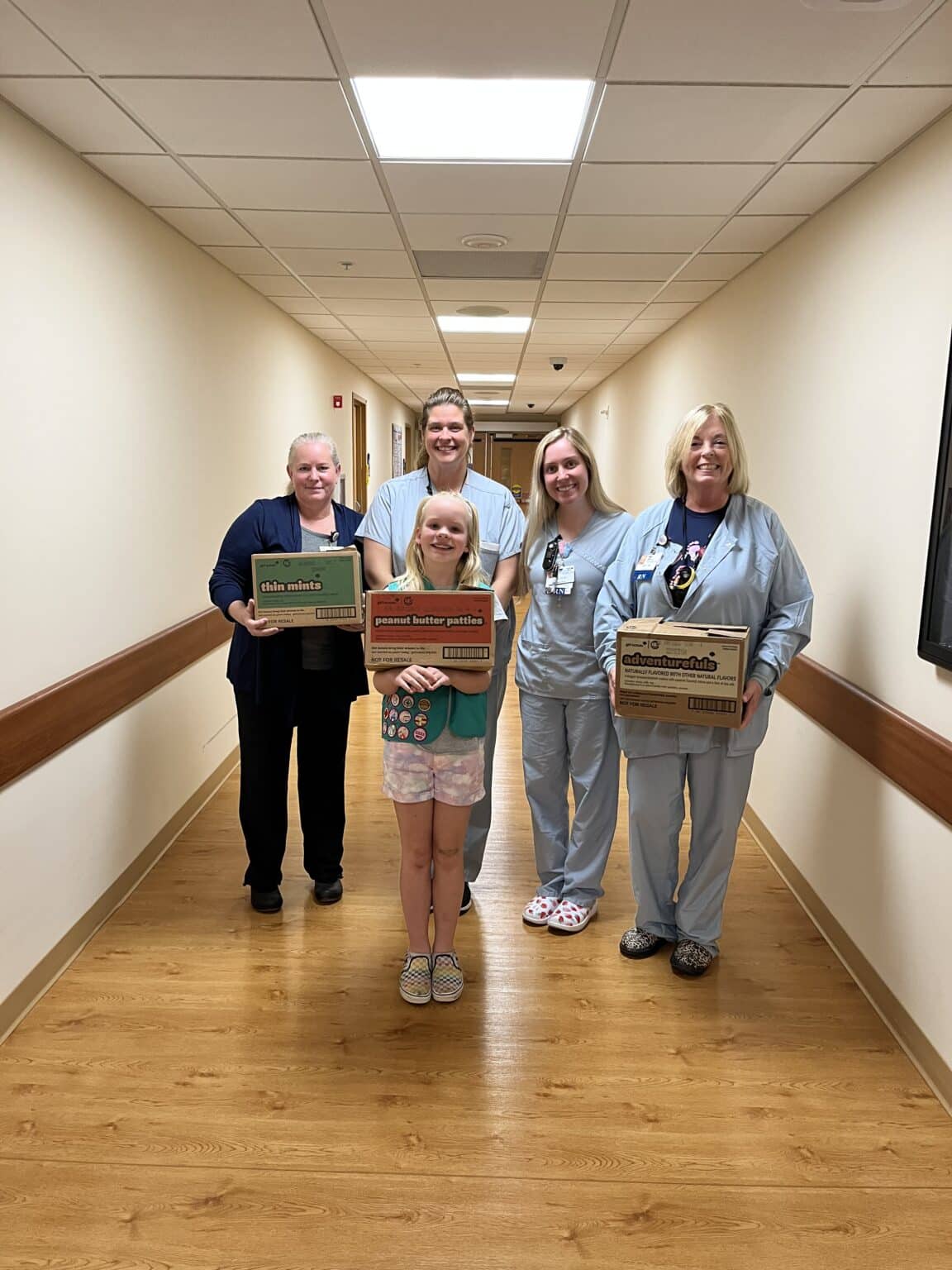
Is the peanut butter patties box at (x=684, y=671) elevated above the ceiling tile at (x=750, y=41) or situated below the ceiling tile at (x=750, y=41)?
below

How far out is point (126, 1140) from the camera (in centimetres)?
191

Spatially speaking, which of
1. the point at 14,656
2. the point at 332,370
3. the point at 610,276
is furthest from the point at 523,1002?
the point at 332,370

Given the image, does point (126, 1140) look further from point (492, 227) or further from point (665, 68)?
point (492, 227)

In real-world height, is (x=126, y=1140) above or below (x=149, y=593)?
below

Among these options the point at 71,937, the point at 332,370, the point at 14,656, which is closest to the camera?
the point at 14,656

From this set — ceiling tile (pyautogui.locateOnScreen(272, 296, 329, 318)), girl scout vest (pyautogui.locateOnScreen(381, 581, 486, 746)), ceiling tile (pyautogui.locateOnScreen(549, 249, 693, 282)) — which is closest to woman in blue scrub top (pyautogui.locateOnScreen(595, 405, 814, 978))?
girl scout vest (pyautogui.locateOnScreen(381, 581, 486, 746))

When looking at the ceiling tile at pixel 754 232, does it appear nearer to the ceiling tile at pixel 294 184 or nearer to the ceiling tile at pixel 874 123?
the ceiling tile at pixel 874 123

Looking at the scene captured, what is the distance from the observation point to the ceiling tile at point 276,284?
4.33 m

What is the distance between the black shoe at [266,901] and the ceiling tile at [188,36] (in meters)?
2.35

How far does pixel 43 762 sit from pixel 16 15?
1763 mm

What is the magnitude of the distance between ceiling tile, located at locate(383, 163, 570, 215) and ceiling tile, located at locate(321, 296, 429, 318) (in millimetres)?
1771

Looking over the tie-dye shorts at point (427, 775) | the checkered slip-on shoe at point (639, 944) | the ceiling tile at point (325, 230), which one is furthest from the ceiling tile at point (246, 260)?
the checkered slip-on shoe at point (639, 944)

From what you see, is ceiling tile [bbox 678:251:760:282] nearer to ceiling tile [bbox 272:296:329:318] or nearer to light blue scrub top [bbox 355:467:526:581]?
light blue scrub top [bbox 355:467:526:581]

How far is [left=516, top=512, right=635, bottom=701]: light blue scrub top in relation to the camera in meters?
2.63
